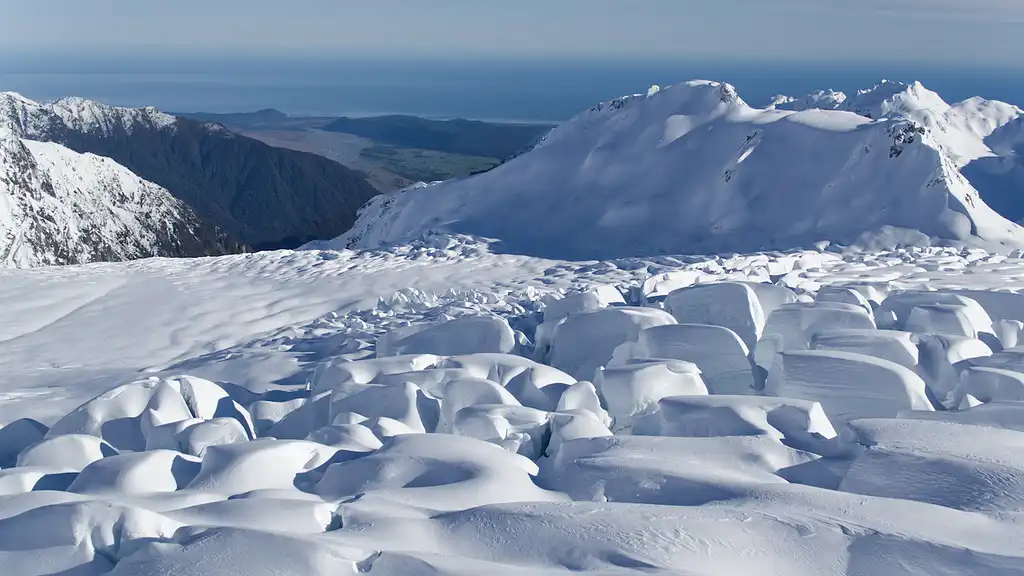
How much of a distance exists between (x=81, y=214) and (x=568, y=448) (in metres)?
94.5

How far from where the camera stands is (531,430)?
18.7 ft

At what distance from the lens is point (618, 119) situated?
2319cm

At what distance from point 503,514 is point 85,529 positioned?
1948 millimetres

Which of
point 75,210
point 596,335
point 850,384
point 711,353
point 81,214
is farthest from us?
point 81,214

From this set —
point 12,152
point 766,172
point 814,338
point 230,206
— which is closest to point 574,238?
point 766,172

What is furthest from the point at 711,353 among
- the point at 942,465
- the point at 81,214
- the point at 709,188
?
the point at 81,214

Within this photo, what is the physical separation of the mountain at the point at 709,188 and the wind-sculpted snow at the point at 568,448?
799 cm

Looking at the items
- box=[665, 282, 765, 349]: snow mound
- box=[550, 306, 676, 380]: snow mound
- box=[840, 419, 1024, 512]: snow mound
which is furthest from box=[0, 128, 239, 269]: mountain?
box=[840, 419, 1024, 512]: snow mound

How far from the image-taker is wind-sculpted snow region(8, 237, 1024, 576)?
3.90 metres

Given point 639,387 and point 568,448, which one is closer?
point 568,448

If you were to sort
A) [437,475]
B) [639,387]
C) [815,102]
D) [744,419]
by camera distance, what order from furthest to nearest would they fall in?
1. [815,102]
2. [639,387]
3. [744,419]
4. [437,475]

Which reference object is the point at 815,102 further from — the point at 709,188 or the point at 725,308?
the point at 725,308

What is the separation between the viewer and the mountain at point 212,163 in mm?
164000

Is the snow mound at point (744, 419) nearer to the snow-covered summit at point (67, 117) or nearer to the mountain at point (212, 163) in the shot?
the mountain at point (212, 163)
